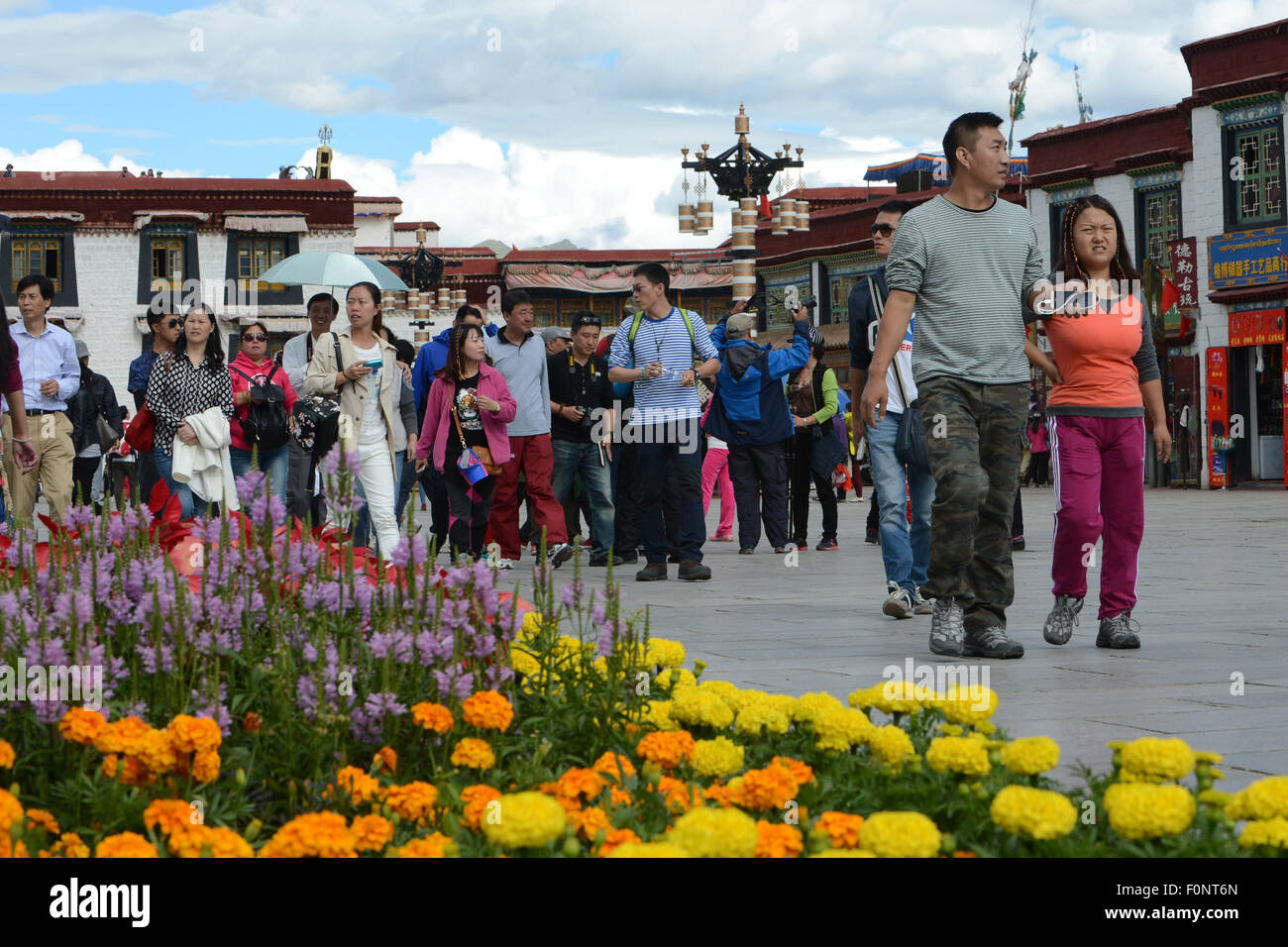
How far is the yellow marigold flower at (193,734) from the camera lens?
313cm

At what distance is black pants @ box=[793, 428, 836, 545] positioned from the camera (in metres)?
14.4

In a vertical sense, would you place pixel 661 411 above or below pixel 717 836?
above

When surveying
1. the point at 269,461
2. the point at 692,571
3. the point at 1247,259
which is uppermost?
the point at 1247,259

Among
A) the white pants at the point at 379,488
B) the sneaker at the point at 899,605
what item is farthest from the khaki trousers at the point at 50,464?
the sneaker at the point at 899,605

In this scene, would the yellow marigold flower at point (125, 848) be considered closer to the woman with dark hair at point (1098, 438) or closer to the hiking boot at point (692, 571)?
the woman with dark hair at point (1098, 438)

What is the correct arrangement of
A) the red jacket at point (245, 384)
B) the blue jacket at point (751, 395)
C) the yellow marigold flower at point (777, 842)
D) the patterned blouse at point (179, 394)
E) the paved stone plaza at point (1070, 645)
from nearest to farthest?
the yellow marigold flower at point (777, 842) < the paved stone plaza at point (1070, 645) < the patterned blouse at point (179, 394) < the red jacket at point (245, 384) < the blue jacket at point (751, 395)

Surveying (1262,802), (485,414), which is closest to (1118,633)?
(1262,802)

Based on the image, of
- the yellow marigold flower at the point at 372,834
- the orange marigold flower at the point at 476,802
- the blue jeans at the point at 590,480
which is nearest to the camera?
the yellow marigold flower at the point at 372,834

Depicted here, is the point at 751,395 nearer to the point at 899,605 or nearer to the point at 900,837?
the point at 899,605

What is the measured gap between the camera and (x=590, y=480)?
12.6m

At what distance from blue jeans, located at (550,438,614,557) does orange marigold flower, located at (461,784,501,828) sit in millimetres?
9352

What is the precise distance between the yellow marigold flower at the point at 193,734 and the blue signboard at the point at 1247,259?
3056 cm

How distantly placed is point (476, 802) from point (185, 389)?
7.05 metres
